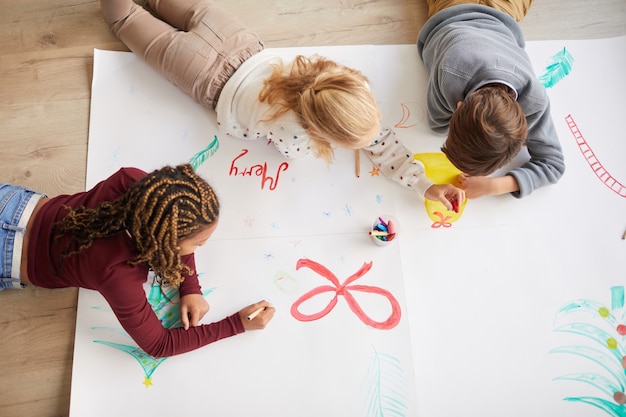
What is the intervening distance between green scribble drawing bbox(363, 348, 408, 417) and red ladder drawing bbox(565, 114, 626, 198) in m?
0.68

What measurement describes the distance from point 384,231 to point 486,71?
399 mm

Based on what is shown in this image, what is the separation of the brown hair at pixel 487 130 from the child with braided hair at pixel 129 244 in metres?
0.48

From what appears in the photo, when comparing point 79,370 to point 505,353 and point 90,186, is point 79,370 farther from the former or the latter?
point 505,353

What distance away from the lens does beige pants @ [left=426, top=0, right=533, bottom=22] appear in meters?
1.17

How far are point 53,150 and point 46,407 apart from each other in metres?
0.57

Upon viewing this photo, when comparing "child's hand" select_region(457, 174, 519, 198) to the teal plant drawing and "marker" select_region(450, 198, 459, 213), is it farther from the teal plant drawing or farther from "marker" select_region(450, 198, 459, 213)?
the teal plant drawing

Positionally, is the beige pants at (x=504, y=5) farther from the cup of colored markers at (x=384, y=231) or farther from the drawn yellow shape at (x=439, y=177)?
the cup of colored markers at (x=384, y=231)

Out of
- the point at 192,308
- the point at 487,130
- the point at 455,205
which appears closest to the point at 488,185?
the point at 455,205

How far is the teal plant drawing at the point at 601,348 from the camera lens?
101 cm

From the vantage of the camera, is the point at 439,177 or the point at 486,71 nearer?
the point at 486,71

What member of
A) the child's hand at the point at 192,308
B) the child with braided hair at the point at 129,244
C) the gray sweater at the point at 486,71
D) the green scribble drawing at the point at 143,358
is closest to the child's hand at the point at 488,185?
the gray sweater at the point at 486,71

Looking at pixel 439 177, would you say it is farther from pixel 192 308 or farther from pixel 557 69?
pixel 192 308

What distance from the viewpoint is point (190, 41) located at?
3.66ft

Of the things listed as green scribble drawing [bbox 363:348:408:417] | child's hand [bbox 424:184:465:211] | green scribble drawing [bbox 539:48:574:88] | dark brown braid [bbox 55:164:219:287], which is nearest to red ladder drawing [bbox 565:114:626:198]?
green scribble drawing [bbox 539:48:574:88]
